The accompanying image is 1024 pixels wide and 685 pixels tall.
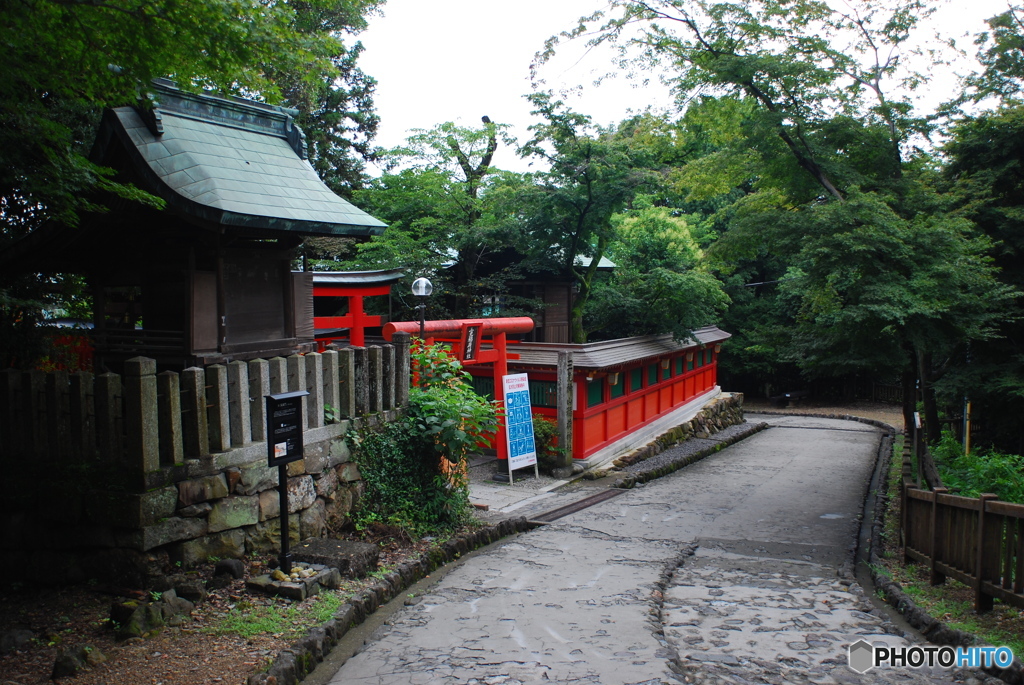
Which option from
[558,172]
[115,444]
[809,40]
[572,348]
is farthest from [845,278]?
[115,444]

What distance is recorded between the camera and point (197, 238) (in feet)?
25.3

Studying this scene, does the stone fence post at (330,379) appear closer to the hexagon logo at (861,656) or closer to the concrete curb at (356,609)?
the concrete curb at (356,609)

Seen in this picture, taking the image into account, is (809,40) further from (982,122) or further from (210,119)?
(210,119)

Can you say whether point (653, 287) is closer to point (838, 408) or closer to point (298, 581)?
point (298, 581)

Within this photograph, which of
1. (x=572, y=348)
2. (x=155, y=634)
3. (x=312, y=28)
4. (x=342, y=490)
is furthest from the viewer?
(x=572, y=348)

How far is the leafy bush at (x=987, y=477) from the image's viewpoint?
10.5m

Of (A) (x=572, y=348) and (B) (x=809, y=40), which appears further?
(A) (x=572, y=348)

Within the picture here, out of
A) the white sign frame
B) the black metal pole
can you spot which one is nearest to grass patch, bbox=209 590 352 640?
the black metal pole

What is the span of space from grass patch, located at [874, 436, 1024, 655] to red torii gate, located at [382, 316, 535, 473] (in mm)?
Result: 6291

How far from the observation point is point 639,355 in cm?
1850

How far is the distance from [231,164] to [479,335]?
6529 millimetres

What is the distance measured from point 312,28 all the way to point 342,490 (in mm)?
10634

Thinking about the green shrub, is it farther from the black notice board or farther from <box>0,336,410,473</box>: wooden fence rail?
the black notice board

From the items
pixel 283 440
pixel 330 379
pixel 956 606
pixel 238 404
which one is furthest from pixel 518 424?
pixel 956 606
